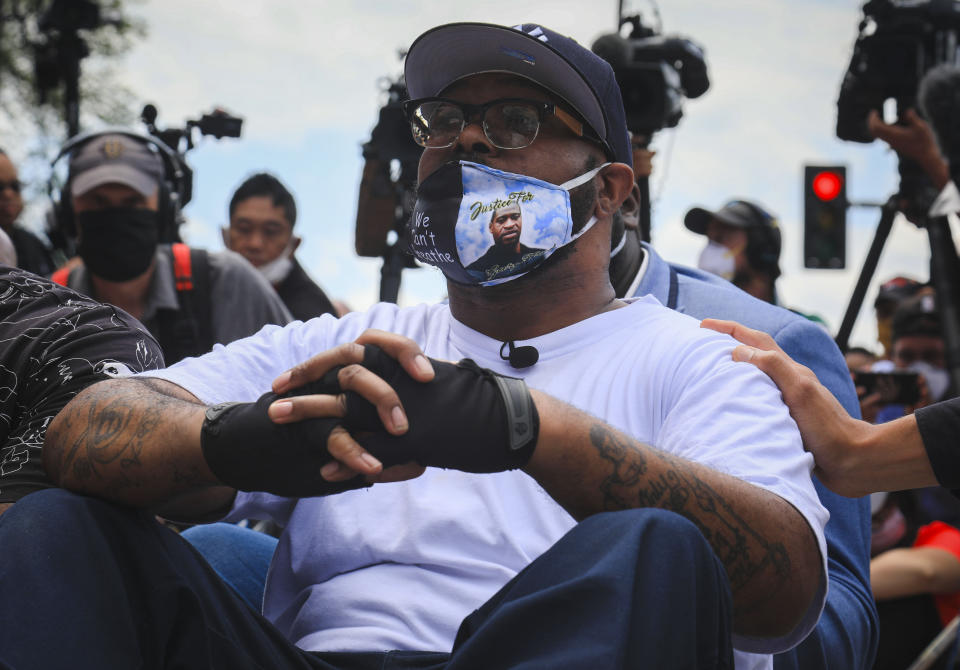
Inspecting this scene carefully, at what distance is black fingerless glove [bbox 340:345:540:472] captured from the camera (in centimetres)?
201

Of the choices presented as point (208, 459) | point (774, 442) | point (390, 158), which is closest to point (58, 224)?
point (390, 158)

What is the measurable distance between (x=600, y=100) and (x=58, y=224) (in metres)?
3.31

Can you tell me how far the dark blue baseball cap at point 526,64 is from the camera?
289 cm

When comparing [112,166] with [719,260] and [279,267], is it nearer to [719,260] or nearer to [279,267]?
[279,267]

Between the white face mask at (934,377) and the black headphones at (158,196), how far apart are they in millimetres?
4017

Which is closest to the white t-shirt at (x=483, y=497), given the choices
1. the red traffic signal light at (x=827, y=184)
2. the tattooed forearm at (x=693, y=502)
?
the tattooed forearm at (x=693, y=502)

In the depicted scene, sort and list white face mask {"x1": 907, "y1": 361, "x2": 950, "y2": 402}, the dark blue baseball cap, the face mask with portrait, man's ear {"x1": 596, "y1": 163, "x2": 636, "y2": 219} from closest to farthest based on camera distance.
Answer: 1. the face mask with portrait
2. the dark blue baseball cap
3. man's ear {"x1": 596, "y1": 163, "x2": 636, "y2": 219}
4. white face mask {"x1": 907, "y1": 361, "x2": 950, "y2": 402}

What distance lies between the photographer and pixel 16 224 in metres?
6.34

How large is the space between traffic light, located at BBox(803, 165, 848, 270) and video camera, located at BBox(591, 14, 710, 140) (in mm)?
3361

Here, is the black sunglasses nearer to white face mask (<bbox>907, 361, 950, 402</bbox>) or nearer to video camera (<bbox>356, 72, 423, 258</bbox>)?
video camera (<bbox>356, 72, 423, 258</bbox>)

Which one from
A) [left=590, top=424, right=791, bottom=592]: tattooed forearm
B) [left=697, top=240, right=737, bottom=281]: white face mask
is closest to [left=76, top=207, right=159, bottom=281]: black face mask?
[left=697, top=240, right=737, bottom=281]: white face mask

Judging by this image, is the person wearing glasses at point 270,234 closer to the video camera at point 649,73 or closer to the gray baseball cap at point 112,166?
the gray baseball cap at point 112,166

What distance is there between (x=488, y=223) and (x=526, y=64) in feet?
1.40

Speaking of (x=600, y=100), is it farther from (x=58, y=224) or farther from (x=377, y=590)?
(x=58, y=224)
